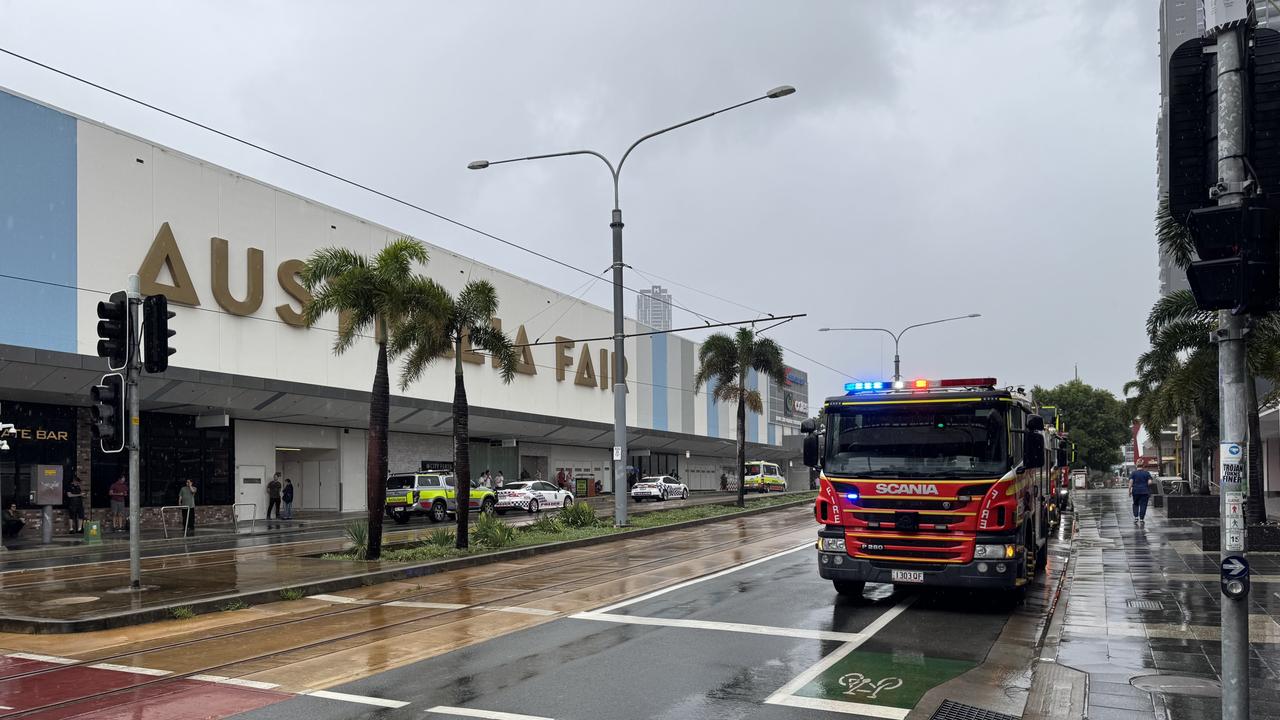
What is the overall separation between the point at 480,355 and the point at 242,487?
12.7 meters

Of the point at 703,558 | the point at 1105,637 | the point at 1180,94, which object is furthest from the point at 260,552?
the point at 1180,94

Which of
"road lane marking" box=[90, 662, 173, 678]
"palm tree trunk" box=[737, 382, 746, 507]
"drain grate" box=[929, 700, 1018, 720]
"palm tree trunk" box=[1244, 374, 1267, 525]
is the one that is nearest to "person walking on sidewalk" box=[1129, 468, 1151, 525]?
"palm tree trunk" box=[1244, 374, 1267, 525]

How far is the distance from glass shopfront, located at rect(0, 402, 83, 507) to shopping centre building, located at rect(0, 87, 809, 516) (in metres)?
0.05

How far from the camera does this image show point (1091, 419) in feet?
265

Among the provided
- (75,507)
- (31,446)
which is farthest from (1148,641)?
(31,446)

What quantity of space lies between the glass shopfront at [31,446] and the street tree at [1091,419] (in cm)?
7016

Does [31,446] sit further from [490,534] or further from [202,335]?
[490,534]

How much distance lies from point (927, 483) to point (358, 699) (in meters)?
6.81

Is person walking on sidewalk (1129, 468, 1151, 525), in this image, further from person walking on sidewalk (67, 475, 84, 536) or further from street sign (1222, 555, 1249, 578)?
person walking on sidewalk (67, 475, 84, 536)

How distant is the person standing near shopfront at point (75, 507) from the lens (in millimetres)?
26875

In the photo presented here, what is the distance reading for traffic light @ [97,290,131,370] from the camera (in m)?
13.7

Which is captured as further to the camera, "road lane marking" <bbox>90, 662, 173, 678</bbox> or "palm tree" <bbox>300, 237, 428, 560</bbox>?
"palm tree" <bbox>300, 237, 428, 560</bbox>

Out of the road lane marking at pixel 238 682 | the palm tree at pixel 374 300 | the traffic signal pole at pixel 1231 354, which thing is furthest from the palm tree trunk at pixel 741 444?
the traffic signal pole at pixel 1231 354

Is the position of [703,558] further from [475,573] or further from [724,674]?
[724,674]
